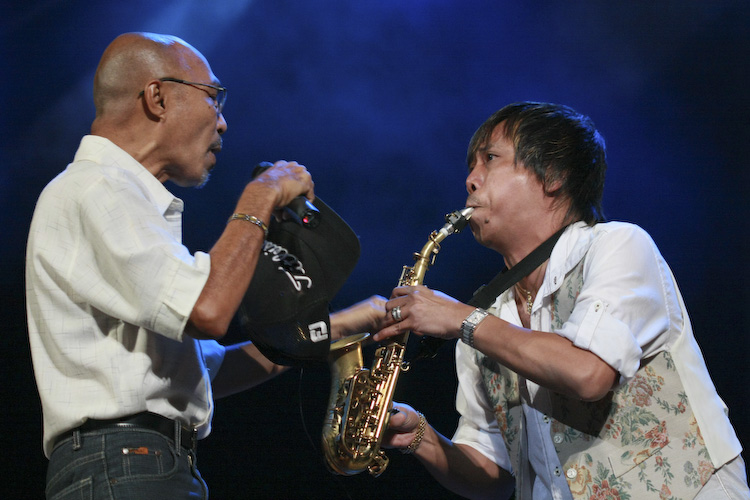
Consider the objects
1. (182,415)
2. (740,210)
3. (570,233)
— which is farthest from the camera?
(740,210)

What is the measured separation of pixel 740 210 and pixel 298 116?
8.11 ft

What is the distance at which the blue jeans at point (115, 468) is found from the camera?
151 centimetres

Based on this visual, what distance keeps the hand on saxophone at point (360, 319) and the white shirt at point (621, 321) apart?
0.53 m

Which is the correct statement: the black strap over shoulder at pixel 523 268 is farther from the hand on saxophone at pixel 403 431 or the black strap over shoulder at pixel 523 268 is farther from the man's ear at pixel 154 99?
the man's ear at pixel 154 99

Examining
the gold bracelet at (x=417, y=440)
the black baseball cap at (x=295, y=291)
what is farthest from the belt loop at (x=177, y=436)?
the gold bracelet at (x=417, y=440)

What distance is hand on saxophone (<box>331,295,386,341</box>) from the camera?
7.68 feet

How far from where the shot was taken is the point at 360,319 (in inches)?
93.4

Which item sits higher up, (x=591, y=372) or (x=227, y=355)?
(x=591, y=372)

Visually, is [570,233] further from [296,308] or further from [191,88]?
[191,88]

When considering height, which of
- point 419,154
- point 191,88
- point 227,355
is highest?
point 191,88

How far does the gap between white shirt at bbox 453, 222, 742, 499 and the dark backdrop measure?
1.56 m

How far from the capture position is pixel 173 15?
378 cm

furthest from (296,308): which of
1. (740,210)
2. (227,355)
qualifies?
(740,210)

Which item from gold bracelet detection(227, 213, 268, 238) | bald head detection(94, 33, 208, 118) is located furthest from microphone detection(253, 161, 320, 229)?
bald head detection(94, 33, 208, 118)
